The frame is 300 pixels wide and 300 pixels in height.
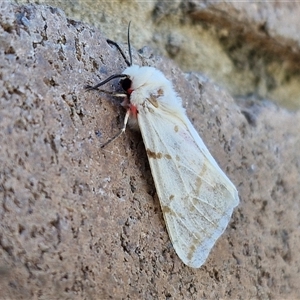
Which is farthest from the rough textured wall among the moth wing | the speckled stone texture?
the moth wing

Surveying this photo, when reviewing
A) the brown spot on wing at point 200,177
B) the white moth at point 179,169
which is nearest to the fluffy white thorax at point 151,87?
the white moth at point 179,169

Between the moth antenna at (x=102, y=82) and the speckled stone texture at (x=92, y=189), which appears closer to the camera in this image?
the speckled stone texture at (x=92, y=189)

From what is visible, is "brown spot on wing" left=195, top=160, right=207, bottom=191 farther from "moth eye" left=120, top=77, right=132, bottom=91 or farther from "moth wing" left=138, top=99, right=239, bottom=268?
"moth eye" left=120, top=77, right=132, bottom=91

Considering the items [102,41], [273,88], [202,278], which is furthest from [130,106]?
[273,88]

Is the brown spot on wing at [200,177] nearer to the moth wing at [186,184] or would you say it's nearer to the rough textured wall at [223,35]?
the moth wing at [186,184]

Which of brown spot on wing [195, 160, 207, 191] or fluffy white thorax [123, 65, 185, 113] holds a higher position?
fluffy white thorax [123, 65, 185, 113]

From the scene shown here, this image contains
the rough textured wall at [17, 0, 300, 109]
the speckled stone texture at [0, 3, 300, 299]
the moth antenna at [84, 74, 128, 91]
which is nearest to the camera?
the speckled stone texture at [0, 3, 300, 299]
